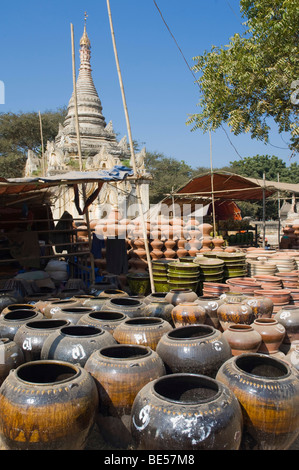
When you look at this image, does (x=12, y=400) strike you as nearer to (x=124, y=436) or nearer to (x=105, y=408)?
(x=105, y=408)

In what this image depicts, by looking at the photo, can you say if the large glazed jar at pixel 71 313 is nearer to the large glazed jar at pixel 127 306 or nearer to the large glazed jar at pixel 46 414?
the large glazed jar at pixel 127 306

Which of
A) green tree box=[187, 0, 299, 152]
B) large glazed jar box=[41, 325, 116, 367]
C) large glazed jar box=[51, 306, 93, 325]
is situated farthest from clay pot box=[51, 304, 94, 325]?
green tree box=[187, 0, 299, 152]

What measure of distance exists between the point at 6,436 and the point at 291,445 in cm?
230

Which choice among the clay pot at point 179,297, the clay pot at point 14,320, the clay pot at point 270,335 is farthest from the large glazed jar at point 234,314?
the clay pot at point 14,320

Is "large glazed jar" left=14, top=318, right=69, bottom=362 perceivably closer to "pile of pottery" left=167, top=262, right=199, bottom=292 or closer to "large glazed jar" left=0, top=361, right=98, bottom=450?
"large glazed jar" left=0, top=361, right=98, bottom=450

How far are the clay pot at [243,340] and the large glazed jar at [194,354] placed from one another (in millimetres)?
539

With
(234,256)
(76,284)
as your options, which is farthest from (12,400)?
(234,256)

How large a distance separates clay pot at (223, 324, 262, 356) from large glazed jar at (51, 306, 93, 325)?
72.6 inches

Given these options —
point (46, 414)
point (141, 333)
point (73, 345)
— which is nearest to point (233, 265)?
Result: point (141, 333)

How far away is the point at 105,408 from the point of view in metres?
3.12

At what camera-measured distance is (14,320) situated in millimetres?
4488

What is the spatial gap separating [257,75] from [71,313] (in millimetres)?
8313

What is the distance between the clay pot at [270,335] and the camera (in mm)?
4500

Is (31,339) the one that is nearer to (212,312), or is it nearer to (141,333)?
(141,333)
